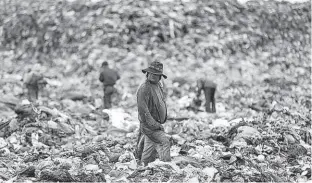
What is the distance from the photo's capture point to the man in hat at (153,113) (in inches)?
221

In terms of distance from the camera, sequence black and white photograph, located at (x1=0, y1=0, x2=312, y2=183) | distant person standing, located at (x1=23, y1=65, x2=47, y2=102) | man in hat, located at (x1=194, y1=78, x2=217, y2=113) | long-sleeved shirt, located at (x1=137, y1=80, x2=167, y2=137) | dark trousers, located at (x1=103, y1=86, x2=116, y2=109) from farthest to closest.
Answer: distant person standing, located at (x1=23, y1=65, x2=47, y2=102) → man in hat, located at (x1=194, y1=78, x2=217, y2=113) → dark trousers, located at (x1=103, y1=86, x2=116, y2=109) → black and white photograph, located at (x1=0, y1=0, x2=312, y2=183) → long-sleeved shirt, located at (x1=137, y1=80, x2=167, y2=137)

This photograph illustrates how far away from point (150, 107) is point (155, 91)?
0.67 feet

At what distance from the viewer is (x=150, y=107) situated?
5.70 m

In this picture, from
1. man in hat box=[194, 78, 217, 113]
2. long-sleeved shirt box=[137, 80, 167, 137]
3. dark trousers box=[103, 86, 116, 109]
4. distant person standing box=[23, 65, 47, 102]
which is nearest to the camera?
long-sleeved shirt box=[137, 80, 167, 137]

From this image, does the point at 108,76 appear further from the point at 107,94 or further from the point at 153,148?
the point at 153,148

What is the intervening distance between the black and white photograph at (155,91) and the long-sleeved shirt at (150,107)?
0.01 meters

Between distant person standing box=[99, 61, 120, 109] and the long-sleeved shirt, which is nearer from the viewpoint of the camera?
the long-sleeved shirt

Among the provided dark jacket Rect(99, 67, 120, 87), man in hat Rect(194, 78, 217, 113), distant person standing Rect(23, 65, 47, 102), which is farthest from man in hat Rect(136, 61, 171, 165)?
distant person standing Rect(23, 65, 47, 102)

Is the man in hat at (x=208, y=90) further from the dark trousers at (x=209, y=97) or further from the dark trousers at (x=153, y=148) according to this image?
the dark trousers at (x=153, y=148)

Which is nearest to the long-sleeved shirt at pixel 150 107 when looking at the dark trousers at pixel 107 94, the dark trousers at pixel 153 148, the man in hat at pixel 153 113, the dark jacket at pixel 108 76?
the man in hat at pixel 153 113

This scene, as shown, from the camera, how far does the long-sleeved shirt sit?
18.4 ft

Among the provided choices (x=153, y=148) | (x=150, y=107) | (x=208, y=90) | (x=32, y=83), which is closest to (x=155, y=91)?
(x=150, y=107)

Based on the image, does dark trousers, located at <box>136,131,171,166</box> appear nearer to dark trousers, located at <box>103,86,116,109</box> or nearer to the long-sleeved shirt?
the long-sleeved shirt

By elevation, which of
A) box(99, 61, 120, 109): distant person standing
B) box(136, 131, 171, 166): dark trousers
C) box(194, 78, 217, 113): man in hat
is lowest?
box(136, 131, 171, 166): dark trousers
